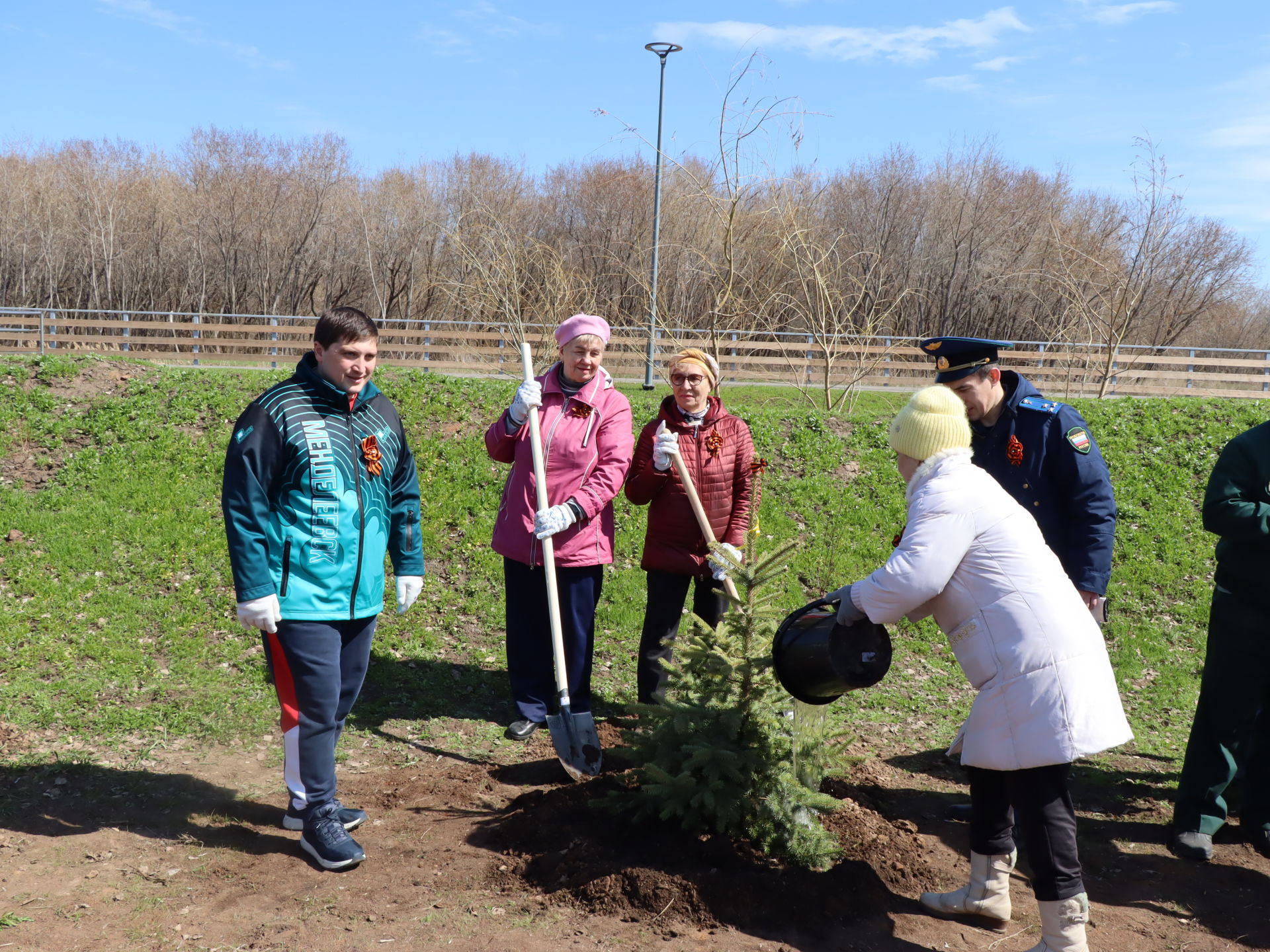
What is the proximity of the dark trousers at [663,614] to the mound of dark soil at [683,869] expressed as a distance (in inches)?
45.4

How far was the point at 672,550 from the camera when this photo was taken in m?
4.86

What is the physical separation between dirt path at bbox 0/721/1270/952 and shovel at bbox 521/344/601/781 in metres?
0.19

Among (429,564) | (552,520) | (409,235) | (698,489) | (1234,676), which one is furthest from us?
(409,235)

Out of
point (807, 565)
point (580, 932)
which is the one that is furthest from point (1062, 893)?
point (807, 565)

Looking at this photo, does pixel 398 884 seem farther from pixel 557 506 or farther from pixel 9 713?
pixel 9 713

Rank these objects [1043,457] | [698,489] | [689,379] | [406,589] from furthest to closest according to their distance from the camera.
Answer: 1. [698,489]
2. [689,379]
3. [406,589]
4. [1043,457]

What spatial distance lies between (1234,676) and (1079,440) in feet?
4.08

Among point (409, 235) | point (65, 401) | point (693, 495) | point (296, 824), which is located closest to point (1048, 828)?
point (693, 495)

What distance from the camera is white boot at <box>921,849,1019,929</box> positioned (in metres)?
3.24

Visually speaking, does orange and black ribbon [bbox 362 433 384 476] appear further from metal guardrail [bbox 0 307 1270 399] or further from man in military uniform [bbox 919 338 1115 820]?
metal guardrail [bbox 0 307 1270 399]

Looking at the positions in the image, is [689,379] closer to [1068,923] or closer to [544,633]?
[544,633]

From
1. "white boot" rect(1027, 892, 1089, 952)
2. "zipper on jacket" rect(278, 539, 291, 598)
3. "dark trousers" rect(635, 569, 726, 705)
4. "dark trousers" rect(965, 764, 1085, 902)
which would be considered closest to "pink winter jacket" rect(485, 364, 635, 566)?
"dark trousers" rect(635, 569, 726, 705)

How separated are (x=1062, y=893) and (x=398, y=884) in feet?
7.17

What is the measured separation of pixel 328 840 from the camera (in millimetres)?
3496
